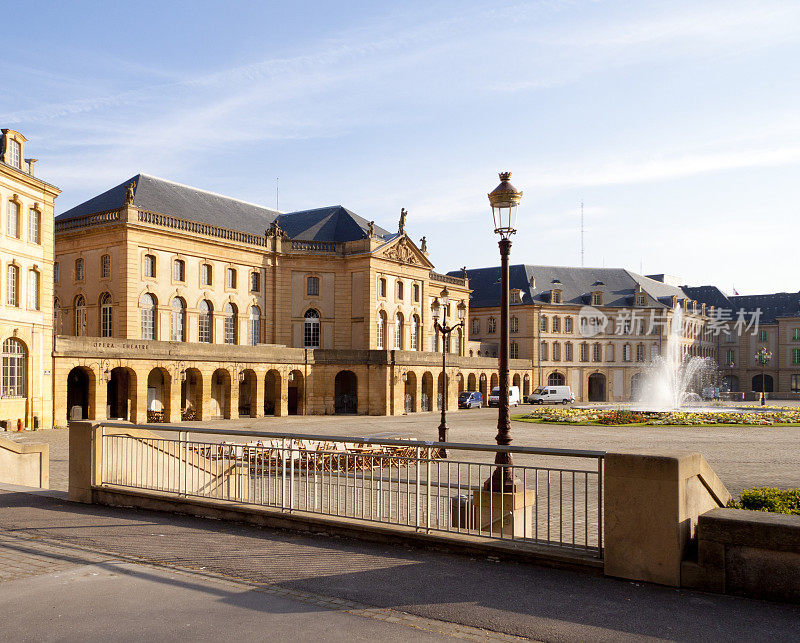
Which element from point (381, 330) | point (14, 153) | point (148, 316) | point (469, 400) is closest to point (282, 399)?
point (148, 316)

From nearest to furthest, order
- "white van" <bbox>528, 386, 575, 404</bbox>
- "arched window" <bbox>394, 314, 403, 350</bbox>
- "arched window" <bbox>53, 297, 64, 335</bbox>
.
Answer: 1. "arched window" <bbox>53, 297, 64, 335</bbox>
2. "arched window" <bbox>394, 314, 403, 350</bbox>
3. "white van" <bbox>528, 386, 575, 404</bbox>

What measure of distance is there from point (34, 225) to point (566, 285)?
6452 centimetres

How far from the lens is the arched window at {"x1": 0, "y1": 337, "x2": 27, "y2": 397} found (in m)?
32.3

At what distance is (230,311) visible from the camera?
50.4m

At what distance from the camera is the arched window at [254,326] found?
5194cm

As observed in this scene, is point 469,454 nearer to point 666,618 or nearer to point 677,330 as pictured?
point 666,618

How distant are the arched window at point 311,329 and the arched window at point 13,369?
23.9 meters

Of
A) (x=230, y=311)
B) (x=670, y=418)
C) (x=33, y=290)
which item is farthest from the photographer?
(x=230, y=311)

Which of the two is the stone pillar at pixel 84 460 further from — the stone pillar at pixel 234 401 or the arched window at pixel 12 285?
the stone pillar at pixel 234 401

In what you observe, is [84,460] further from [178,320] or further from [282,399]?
[178,320]

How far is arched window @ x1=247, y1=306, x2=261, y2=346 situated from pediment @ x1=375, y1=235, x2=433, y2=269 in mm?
10085

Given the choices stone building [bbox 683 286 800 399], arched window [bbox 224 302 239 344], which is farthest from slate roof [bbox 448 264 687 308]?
arched window [bbox 224 302 239 344]

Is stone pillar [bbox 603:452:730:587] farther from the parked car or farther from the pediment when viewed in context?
Answer: the parked car

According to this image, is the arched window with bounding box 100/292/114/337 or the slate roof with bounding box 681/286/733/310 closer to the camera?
the arched window with bounding box 100/292/114/337
